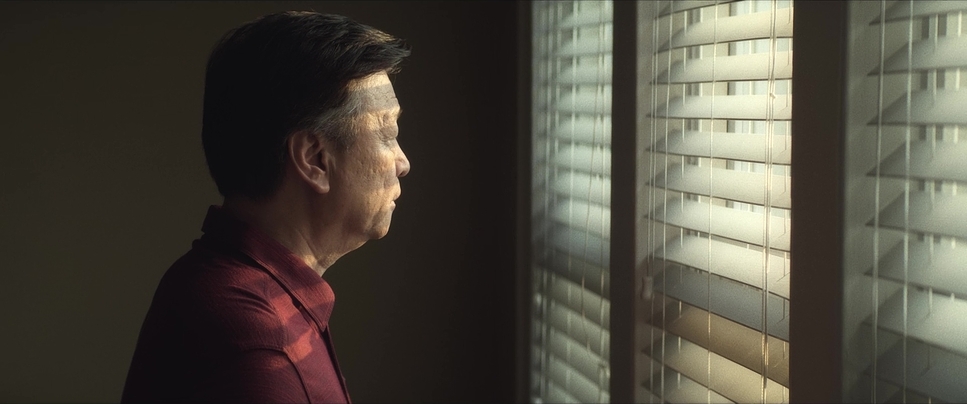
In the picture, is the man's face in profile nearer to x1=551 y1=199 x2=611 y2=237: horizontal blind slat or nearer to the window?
the window

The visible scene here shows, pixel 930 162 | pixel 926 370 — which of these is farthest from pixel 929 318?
pixel 930 162

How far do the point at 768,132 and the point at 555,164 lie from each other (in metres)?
1.09

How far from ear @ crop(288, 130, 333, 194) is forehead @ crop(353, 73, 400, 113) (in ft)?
0.26

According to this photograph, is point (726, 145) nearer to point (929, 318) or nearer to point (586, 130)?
point (929, 318)

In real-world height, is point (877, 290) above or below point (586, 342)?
above

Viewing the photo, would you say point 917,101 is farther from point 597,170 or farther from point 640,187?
point 597,170

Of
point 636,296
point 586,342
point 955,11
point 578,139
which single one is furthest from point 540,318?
point 955,11

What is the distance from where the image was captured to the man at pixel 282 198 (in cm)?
100

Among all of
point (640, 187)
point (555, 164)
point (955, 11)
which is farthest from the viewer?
point (555, 164)

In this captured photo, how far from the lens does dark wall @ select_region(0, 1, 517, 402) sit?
2.82 metres

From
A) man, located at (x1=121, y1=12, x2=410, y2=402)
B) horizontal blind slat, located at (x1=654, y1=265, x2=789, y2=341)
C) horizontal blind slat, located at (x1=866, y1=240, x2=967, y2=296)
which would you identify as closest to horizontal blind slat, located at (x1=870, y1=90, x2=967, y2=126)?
horizontal blind slat, located at (x1=866, y1=240, x2=967, y2=296)

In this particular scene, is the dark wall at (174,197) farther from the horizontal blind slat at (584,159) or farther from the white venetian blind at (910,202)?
the white venetian blind at (910,202)

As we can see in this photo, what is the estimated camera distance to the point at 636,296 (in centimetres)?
191

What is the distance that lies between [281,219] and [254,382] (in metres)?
0.29
